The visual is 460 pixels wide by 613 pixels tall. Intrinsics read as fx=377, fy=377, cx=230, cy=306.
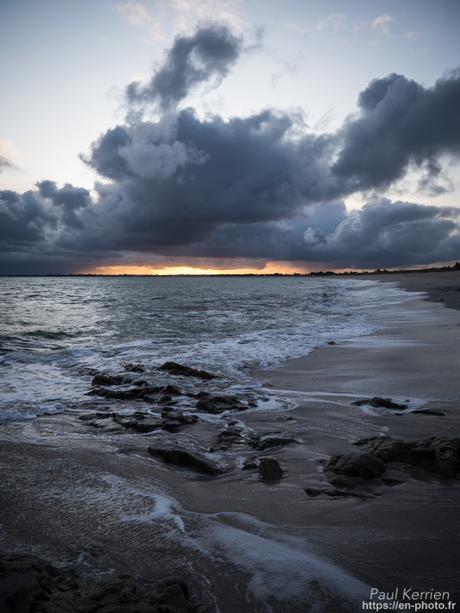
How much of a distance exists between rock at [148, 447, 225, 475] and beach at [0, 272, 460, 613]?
3 cm

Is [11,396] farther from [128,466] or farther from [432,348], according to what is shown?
[432,348]

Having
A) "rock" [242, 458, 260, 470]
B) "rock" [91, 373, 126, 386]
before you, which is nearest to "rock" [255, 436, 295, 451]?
"rock" [242, 458, 260, 470]

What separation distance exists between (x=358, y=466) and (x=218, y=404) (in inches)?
117

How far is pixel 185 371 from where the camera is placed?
8.70 m

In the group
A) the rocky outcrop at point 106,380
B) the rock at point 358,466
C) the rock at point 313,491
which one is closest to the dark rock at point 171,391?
the rocky outcrop at point 106,380

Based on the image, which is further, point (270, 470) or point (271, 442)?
point (271, 442)

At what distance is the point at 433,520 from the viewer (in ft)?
9.60

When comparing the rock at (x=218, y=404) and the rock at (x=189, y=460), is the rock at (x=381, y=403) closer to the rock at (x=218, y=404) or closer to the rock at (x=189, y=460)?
the rock at (x=218, y=404)

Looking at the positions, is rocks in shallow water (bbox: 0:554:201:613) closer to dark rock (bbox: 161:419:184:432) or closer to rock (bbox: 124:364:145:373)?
dark rock (bbox: 161:419:184:432)

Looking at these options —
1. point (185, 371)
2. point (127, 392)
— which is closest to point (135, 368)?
point (185, 371)

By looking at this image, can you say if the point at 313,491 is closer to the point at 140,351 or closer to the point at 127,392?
the point at 127,392

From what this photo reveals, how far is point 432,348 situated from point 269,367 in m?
4.31

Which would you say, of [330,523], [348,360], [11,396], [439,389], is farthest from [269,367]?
[330,523]

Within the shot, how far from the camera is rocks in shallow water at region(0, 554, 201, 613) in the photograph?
76.3 inches
